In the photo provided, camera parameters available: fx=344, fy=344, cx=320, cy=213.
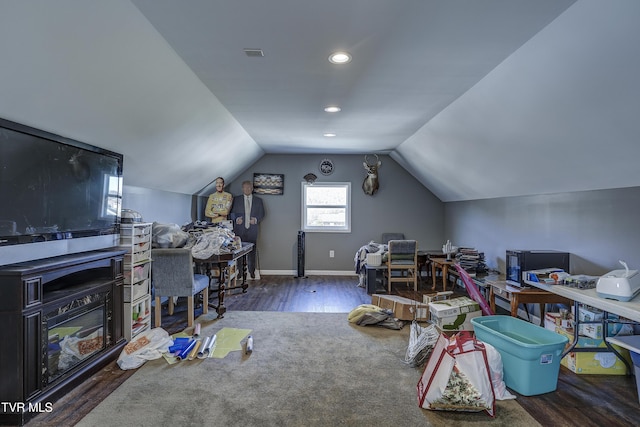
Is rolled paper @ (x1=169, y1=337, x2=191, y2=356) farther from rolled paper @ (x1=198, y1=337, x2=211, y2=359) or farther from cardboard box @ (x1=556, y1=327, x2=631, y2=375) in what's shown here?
cardboard box @ (x1=556, y1=327, x2=631, y2=375)

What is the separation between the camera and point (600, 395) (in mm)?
2387

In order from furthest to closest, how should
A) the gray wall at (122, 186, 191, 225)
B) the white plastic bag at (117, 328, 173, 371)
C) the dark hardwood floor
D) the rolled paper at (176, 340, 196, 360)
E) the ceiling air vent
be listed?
the gray wall at (122, 186, 191, 225) → the rolled paper at (176, 340, 196, 360) → the white plastic bag at (117, 328, 173, 371) → the ceiling air vent → the dark hardwood floor

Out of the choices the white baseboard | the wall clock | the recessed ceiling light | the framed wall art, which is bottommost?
the white baseboard

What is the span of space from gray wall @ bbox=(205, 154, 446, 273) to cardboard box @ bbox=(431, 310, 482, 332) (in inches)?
131

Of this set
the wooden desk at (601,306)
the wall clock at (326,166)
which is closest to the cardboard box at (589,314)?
the wooden desk at (601,306)

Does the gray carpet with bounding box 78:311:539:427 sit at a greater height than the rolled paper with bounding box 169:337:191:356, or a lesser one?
lesser

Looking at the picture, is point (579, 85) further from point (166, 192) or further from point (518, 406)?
point (166, 192)

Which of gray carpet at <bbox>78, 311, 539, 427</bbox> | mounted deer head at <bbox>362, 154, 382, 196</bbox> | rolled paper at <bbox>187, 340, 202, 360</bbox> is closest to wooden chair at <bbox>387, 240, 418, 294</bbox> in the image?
mounted deer head at <bbox>362, 154, 382, 196</bbox>

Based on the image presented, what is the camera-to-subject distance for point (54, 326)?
2.31 metres

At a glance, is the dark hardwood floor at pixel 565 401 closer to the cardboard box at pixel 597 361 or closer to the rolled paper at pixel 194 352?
the cardboard box at pixel 597 361

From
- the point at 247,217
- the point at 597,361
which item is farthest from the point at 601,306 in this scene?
the point at 247,217

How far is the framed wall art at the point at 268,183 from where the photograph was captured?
22.0 ft

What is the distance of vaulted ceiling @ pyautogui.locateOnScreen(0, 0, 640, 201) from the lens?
184 cm

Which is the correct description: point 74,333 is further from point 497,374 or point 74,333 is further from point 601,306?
point 601,306
